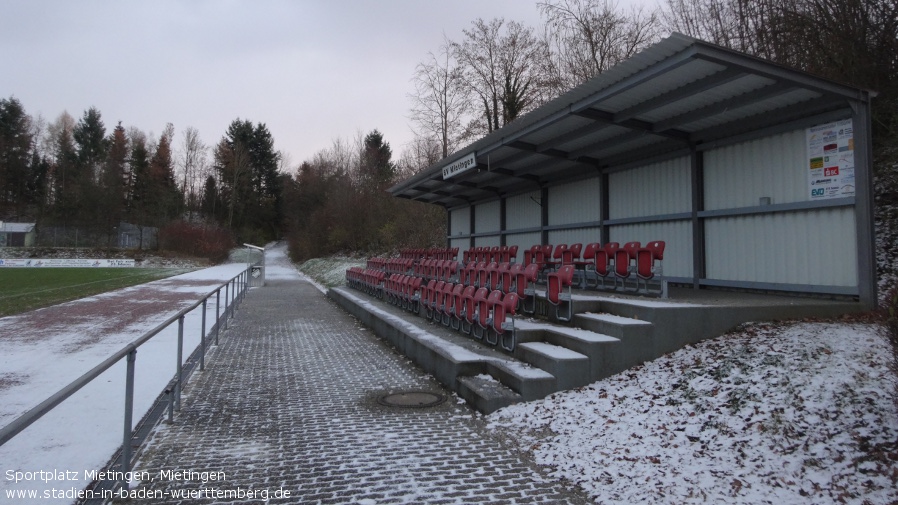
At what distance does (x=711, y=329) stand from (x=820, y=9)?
886cm

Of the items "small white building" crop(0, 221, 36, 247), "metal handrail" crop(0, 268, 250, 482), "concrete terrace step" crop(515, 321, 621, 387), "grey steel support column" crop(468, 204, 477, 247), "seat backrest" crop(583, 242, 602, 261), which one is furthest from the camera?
"small white building" crop(0, 221, 36, 247)

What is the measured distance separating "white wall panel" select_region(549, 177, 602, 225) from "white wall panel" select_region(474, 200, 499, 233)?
134 inches

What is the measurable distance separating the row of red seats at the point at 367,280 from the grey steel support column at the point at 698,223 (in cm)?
875

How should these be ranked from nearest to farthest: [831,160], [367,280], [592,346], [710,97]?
[592,346] → [831,160] → [710,97] → [367,280]

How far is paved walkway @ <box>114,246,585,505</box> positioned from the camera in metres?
3.62

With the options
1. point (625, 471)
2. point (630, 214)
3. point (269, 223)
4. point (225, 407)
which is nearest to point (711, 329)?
point (625, 471)

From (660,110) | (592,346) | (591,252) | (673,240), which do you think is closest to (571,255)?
(591,252)

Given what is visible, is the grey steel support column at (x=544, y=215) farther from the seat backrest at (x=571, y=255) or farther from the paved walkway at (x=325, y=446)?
the paved walkway at (x=325, y=446)

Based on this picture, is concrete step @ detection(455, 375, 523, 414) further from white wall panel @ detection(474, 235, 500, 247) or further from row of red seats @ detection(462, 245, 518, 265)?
white wall panel @ detection(474, 235, 500, 247)

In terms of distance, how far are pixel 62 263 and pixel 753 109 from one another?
47.0 metres

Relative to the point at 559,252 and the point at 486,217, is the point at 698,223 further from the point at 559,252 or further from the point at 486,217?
the point at 486,217

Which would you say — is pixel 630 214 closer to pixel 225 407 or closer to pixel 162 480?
pixel 225 407

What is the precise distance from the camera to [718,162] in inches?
341

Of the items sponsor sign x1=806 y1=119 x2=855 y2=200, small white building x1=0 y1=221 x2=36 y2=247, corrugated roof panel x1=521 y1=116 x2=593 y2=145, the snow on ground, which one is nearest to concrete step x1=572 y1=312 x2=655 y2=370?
sponsor sign x1=806 y1=119 x2=855 y2=200
